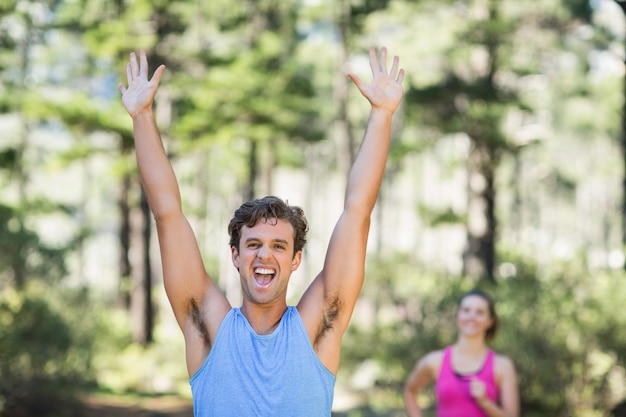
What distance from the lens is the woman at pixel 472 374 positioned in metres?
5.45

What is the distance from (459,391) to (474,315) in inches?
21.9

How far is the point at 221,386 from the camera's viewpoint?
2.68 metres

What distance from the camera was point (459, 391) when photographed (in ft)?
18.1

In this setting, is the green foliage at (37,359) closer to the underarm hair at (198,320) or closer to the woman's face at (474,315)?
the woman's face at (474,315)

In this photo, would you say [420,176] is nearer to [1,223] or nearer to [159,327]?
[159,327]

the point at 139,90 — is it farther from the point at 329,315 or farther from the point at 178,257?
the point at 329,315

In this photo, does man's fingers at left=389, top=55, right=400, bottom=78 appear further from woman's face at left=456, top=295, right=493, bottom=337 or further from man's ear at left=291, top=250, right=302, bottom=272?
woman's face at left=456, top=295, right=493, bottom=337

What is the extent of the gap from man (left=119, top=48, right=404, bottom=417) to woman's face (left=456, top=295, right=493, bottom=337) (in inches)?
119

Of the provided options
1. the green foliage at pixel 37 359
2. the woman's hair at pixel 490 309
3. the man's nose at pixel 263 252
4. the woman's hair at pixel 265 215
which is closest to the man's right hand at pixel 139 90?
the woman's hair at pixel 265 215

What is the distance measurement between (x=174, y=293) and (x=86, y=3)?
18.9 m

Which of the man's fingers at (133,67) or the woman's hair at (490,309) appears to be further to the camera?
the woman's hair at (490,309)

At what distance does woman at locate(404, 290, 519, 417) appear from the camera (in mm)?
5445

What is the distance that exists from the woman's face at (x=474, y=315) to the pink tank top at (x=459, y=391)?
0.72 ft

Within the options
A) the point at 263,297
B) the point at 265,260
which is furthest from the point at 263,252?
the point at 263,297
